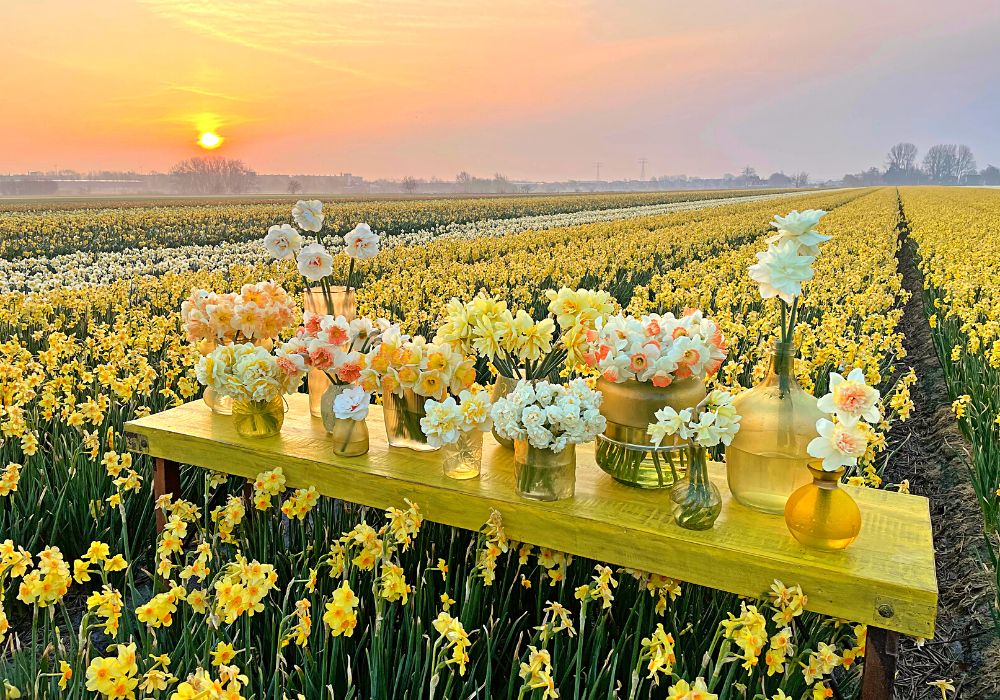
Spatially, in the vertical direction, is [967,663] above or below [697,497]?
below

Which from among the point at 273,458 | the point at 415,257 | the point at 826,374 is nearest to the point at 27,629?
the point at 273,458

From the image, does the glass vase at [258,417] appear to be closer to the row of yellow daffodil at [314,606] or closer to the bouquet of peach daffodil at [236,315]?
the row of yellow daffodil at [314,606]

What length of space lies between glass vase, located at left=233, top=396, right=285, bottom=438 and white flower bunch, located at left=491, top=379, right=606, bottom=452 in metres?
1.20

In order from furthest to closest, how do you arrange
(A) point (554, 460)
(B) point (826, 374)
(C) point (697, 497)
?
1. (B) point (826, 374)
2. (A) point (554, 460)
3. (C) point (697, 497)

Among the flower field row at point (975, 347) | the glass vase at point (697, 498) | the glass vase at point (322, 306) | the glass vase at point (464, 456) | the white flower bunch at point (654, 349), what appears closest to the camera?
the glass vase at point (697, 498)

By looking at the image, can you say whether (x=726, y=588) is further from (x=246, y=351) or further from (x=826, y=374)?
(x=826, y=374)

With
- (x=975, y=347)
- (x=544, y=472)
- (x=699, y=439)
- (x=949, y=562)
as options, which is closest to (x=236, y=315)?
(x=544, y=472)

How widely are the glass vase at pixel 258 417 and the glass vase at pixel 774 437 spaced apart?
1.83 m

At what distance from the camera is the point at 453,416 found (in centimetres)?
237

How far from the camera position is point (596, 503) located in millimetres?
2395

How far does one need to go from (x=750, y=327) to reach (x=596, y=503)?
3789 mm

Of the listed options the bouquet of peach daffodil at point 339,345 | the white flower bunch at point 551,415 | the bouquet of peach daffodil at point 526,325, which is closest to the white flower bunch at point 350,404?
the bouquet of peach daffodil at point 339,345

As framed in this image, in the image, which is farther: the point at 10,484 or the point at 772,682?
the point at 10,484

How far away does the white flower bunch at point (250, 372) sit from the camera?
290 centimetres
